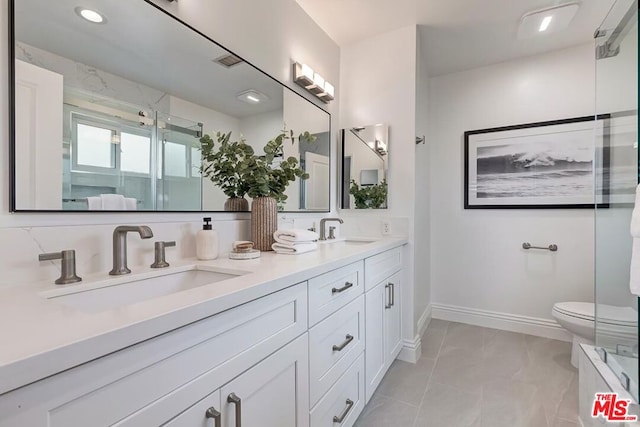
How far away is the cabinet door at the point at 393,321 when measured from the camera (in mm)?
1851

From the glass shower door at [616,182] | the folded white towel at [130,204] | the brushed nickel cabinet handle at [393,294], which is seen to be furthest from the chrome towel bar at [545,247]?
the folded white towel at [130,204]

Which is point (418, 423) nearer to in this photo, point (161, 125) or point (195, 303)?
point (195, 303)

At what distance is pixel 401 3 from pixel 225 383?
238cm

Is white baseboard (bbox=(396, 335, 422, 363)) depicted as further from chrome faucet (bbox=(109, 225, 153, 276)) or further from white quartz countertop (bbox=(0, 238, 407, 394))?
chrome faucet (bbox=(109, 225, 153, 276))

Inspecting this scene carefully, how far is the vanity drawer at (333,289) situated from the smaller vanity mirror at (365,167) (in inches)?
38.8

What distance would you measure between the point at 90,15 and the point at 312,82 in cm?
131

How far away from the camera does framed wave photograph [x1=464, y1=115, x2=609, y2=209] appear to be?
2.44m

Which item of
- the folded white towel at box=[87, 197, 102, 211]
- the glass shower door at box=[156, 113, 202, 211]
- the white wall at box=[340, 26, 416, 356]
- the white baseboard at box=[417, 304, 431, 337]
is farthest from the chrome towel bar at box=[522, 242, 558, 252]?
the folded white towel at box=[87, 197, 102, 211]

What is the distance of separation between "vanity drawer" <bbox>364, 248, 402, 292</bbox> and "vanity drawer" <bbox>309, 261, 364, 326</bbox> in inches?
3.3

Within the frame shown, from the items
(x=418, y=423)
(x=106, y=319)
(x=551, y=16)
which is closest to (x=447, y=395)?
(x=418, y=423)

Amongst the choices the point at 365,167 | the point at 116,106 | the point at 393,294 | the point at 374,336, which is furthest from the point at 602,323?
the point at 116,106

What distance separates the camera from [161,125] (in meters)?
1.17

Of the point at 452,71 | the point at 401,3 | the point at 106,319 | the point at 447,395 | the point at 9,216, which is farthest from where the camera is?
the point at 452,71

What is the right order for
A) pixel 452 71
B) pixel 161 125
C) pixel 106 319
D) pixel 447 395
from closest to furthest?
pixel 106 319 → pixel 161 125 → pixel 447 395 → pixel 452 71
